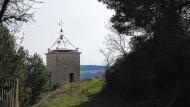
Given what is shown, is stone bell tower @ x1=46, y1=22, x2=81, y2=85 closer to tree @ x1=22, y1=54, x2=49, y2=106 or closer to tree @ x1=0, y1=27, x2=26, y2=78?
tree @ x1=22, y1=54, x2=49, y2=106

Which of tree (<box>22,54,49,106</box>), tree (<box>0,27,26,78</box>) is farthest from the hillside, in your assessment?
tree (<box>0,27,26,78</box>)

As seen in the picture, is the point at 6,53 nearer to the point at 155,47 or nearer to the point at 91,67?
the point at 155,47

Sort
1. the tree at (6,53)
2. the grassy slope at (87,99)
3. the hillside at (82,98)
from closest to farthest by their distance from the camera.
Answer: the tree at (6,53), the grassy slope at (87,99), the hillside at (82,98)

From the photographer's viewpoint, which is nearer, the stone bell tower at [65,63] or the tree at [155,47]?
the tree at [155,47]

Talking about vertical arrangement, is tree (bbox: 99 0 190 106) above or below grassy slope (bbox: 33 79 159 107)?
above

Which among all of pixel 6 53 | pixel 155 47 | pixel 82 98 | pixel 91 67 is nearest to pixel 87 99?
pixel 82 98

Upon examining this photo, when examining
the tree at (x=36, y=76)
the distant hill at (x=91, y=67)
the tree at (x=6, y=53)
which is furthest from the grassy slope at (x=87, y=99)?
the distant hill at (x=91, y=67)

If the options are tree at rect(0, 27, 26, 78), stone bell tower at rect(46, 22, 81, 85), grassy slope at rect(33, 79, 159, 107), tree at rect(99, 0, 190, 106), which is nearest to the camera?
tree at rect(0, 27, 26, 78)

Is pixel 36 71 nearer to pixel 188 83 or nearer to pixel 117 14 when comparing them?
pixel 117 14

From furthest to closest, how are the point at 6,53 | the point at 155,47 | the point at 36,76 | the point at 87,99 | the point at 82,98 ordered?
the point at 36,76 < the point at 82,98 < the point at 87,99 < the point at 155,47 < the point at 6,53

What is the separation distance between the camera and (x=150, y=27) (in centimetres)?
3353

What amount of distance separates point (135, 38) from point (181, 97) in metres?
12.1

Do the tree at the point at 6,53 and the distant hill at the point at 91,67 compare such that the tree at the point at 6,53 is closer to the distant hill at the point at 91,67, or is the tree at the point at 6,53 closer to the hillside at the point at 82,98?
the hillside at the point at 82,98

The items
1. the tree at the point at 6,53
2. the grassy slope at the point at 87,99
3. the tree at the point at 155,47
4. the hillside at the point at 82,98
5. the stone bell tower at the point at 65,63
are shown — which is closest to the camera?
the tree at the point at 6,53
